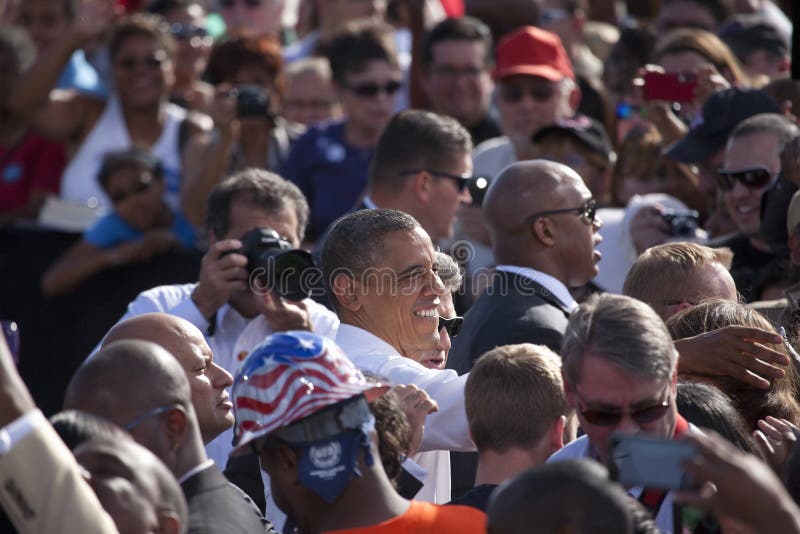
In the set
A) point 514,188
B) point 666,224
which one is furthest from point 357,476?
point 666,224

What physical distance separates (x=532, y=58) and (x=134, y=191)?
232 cm

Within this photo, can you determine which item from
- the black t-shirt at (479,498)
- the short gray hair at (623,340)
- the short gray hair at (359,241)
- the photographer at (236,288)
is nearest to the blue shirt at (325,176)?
Result: the photographer at (236,288)

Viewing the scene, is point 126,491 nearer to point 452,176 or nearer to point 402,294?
point 402,294

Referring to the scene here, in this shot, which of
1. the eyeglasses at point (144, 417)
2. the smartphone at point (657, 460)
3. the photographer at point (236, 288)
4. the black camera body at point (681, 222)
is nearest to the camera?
the smartphone at point (657, 460)

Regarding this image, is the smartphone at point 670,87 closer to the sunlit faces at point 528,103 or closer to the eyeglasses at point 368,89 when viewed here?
the sunlit faces at point 528,103

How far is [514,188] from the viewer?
5871 millimetres

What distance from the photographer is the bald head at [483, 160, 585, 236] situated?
19.0 feet

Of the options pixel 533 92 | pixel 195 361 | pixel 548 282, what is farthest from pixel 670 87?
pixel 195 361

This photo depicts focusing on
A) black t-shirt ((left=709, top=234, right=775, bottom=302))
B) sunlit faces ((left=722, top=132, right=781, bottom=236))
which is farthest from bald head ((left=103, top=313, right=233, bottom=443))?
sunlit faces ((left=722, top=132, right=781, bottom=236))

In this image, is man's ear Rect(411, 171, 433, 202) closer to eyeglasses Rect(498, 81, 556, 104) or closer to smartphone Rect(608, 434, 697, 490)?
eyeglasses Rect(498, 81, 556, 104)

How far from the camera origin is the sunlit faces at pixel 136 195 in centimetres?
779

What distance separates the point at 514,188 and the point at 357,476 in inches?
103

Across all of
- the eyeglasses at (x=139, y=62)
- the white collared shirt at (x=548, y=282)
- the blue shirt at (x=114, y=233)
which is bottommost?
the blue shirt at (x=114, y=233)

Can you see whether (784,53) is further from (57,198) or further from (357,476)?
(357,476)
